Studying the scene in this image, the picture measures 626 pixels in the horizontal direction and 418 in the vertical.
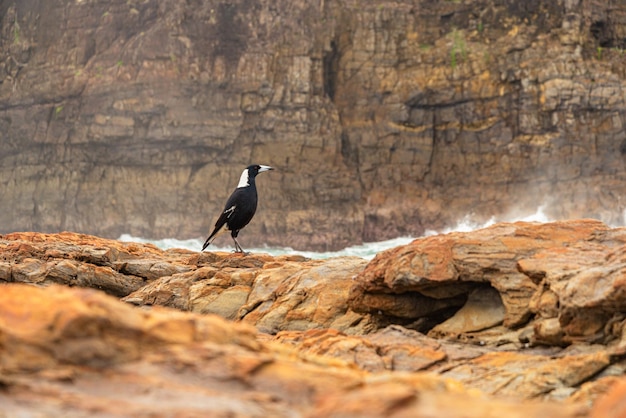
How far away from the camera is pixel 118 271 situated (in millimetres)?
13805

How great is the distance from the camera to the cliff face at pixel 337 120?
50.2 metres

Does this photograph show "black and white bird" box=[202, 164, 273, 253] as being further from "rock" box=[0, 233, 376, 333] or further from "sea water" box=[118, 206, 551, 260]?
"sea water" box=[118, 206, 551, 260]

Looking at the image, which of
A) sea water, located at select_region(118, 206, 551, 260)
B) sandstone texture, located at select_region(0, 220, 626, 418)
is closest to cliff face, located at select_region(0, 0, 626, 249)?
sea water, located at select_region(118, 206, 551, 260)

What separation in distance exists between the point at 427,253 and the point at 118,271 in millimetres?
5537

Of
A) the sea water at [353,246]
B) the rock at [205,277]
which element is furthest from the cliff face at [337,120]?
the rock at [205,277]

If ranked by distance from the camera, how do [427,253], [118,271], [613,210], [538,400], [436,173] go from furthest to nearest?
[436,173] < [613,210] < [118,271] < [427,253] < [538,400]

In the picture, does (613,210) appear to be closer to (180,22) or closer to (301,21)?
(301,21)

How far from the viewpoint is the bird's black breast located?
16.4m

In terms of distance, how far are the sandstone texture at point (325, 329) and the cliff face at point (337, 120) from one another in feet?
117

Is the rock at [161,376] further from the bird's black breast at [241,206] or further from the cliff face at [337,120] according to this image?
the cliff face at [337,120]

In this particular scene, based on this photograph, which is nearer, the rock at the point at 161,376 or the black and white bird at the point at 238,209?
the rock at the point at 161,376

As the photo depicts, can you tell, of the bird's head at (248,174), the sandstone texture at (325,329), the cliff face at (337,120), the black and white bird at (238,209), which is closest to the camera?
the sandstone texture at (325,329)

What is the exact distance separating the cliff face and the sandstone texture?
3554cm

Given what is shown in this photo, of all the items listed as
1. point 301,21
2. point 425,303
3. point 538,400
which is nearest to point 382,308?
point 425,303
